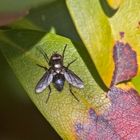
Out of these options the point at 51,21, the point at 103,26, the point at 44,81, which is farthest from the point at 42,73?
the point at 103,26

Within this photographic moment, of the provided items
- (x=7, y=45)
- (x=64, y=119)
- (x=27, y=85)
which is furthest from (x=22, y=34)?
(x=64, y=119)

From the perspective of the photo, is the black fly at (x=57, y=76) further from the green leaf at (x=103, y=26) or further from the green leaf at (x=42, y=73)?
the green leaf at (x=103, y=26)

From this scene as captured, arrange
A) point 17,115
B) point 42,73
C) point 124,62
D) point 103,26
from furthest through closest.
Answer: point 17,115 < point 42,73 < point 124,62 < point 103,26

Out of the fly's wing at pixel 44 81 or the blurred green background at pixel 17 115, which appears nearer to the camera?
the fly's wing at pixel 44 81

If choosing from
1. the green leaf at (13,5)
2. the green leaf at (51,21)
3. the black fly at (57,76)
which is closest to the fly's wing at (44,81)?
the black fly at (57,76)

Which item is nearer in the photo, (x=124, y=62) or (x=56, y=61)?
(x=124, y=62)

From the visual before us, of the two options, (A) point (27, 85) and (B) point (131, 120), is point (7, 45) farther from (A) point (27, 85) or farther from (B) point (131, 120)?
(B) point (131, 120)

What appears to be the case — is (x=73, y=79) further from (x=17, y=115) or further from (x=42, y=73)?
(x=17, y=115)
